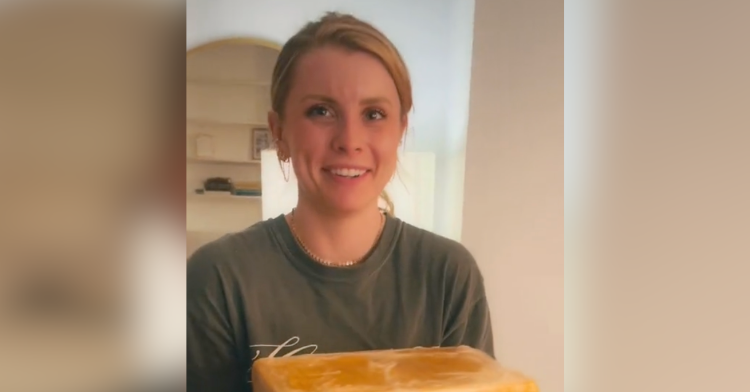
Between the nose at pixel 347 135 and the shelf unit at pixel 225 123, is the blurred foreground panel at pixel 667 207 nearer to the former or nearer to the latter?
the nose at pixel 347 135

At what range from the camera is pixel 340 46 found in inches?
49.7

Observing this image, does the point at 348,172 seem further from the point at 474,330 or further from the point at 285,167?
the point at 474,330

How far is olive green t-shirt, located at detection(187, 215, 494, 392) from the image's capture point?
1.21 metres

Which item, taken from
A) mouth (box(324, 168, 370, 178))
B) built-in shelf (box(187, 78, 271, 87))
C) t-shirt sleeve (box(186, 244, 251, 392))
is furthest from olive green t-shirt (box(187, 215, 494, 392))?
built-in shelf (box(187, 78, 271, 87))

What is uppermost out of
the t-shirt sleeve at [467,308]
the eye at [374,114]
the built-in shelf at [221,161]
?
the eye at [374,114]

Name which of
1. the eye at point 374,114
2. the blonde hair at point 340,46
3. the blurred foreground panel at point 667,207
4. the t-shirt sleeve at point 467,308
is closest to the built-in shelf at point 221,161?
the blonde hair at point 340,46

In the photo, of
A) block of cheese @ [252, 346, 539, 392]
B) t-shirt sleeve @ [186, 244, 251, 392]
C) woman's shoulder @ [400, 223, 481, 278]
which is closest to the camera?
block of cheese @ [252, 346, 539, 392]

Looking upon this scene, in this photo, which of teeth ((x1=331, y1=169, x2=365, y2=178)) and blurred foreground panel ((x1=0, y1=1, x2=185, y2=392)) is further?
teeth ((x1=331, y1=169, x2=365, y2=178))

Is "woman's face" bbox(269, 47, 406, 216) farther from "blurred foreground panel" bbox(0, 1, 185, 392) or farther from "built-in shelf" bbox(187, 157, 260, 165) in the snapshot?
"blurred foreground panel" bbox(0, 1, 185, 392)

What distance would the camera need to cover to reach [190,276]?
1200mm

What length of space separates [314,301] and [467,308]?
11.7 inches

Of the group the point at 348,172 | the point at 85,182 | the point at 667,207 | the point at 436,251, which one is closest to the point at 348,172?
the point at 348,172

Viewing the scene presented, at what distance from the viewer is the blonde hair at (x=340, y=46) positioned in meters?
1.24

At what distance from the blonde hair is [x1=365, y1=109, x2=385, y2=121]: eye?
0.14ft
